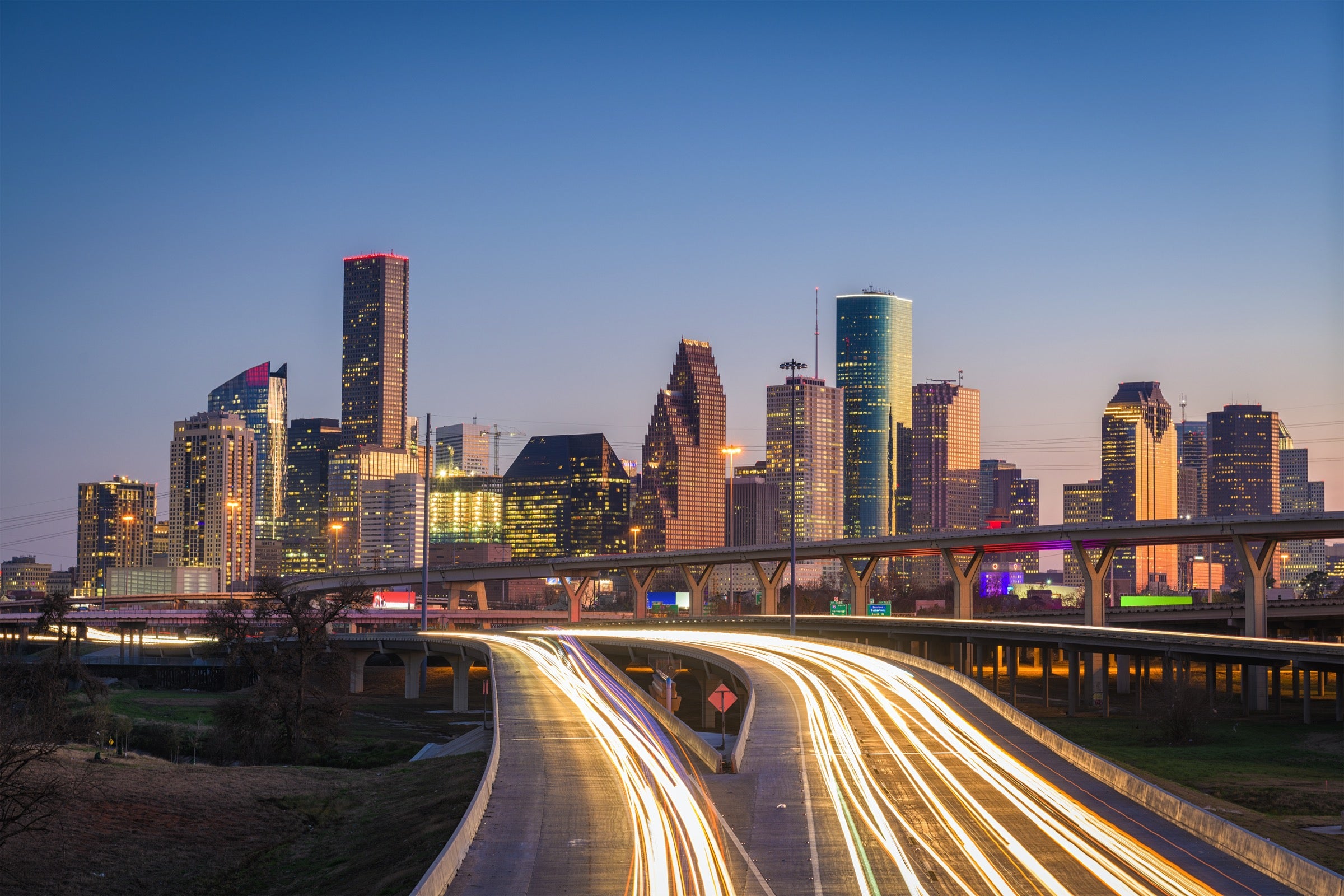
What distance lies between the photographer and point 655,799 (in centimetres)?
3500

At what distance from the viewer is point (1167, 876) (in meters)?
26.7

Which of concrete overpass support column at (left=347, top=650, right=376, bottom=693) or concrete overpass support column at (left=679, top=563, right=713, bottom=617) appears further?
concrete overpass support column at (left=679, top=563, right=713, bottom=617)

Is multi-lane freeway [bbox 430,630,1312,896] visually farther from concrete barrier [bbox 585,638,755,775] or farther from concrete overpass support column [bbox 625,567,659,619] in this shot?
concrete overpass support column [bbox 625,567,659,619]

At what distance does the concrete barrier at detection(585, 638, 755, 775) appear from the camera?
137 feet

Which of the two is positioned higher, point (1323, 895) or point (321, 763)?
point (1323, 895)

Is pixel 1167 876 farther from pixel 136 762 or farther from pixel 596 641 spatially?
pixel 596 641

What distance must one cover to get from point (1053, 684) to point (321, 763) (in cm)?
8329

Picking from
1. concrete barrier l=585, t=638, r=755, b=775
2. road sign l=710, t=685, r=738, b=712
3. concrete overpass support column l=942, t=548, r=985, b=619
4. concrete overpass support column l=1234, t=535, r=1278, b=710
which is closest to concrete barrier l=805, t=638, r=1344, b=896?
concrete barrier l=585, t=638, r=755, b=775

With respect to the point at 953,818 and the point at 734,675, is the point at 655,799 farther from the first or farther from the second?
the point at 734,675

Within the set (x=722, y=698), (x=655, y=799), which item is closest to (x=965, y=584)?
(x=722, y=698)

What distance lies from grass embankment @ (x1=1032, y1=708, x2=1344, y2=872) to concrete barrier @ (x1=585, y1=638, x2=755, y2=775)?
12514mm

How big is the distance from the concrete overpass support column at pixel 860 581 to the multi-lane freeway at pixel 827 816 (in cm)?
8326

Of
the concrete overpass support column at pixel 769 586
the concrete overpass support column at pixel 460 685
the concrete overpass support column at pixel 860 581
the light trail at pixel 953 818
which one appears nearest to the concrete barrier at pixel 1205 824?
the light trail at pixel 953 818

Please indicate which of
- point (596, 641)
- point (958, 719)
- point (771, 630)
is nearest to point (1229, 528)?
point (771, 630)
